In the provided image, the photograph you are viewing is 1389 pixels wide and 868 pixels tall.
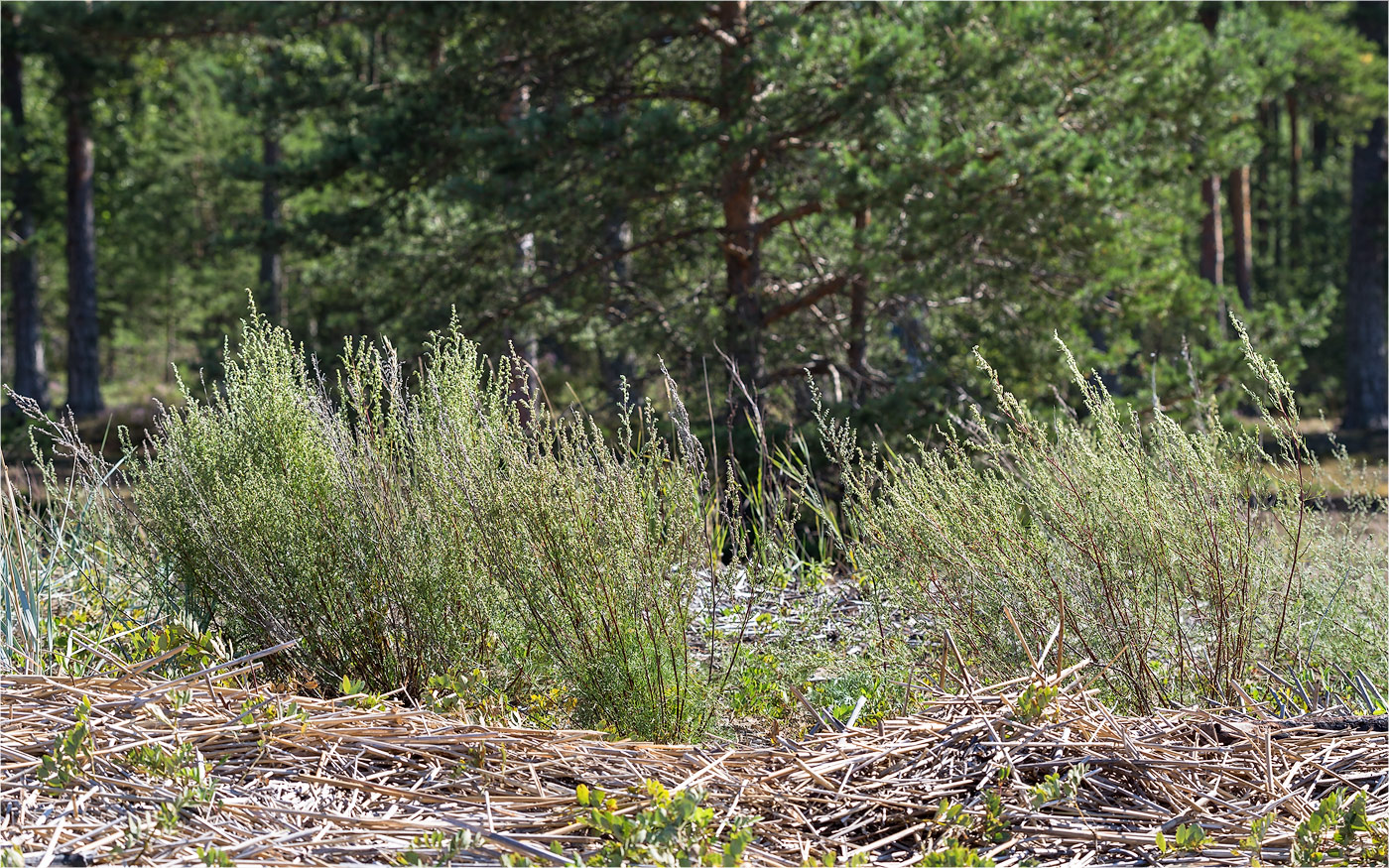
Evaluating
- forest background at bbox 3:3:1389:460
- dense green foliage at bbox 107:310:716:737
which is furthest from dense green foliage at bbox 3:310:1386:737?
forest background at bbox 3:3:1389:460

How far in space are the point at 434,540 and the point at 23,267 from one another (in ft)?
57.4

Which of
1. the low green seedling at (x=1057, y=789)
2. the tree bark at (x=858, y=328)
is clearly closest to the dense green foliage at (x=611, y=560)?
the low green seedling at (x=1057, y=789)

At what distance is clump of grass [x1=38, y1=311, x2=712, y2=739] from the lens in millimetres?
2613

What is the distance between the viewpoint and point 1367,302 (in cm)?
1512

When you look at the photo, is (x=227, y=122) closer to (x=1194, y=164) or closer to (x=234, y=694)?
(x=1194, y=164)

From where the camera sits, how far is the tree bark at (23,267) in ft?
53.2

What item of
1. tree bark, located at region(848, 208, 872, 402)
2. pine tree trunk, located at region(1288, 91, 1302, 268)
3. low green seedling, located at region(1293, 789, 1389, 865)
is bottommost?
low green seedling, located at region(1293, 789, 1389, 865)

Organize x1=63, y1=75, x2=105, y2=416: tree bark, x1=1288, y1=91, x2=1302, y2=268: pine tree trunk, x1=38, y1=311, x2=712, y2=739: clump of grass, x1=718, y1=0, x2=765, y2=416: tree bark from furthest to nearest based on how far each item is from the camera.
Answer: x1=1288, y1=91, x2=1302, y2=268: pine tree trunk, x1=63, y1=75, x2=105, y2=416: tree bark, x1=718, y1=0, x2=765, y2=416: tree bark, x1=38, y1=311, x2=712, y2=739: clump of grass

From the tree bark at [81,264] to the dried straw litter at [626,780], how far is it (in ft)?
51.8

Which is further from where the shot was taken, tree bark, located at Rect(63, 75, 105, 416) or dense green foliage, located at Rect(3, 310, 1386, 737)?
tree bark, located at Rect(63, 75, 105, 416)

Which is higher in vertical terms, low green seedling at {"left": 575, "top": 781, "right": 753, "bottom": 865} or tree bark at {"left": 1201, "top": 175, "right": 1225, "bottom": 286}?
tree bark at {"left": 1201, "top": 175, "right": 1225, "bottom": 286}

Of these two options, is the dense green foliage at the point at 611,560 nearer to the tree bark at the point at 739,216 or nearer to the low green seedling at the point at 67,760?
the low green seedling at the point at 67,760

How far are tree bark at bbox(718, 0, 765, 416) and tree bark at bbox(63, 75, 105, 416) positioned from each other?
1200cm

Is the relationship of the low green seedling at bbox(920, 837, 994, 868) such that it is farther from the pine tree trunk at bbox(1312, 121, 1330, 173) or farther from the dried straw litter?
the pine tree trunk at bbox(1312, 121, 1330, 173)
